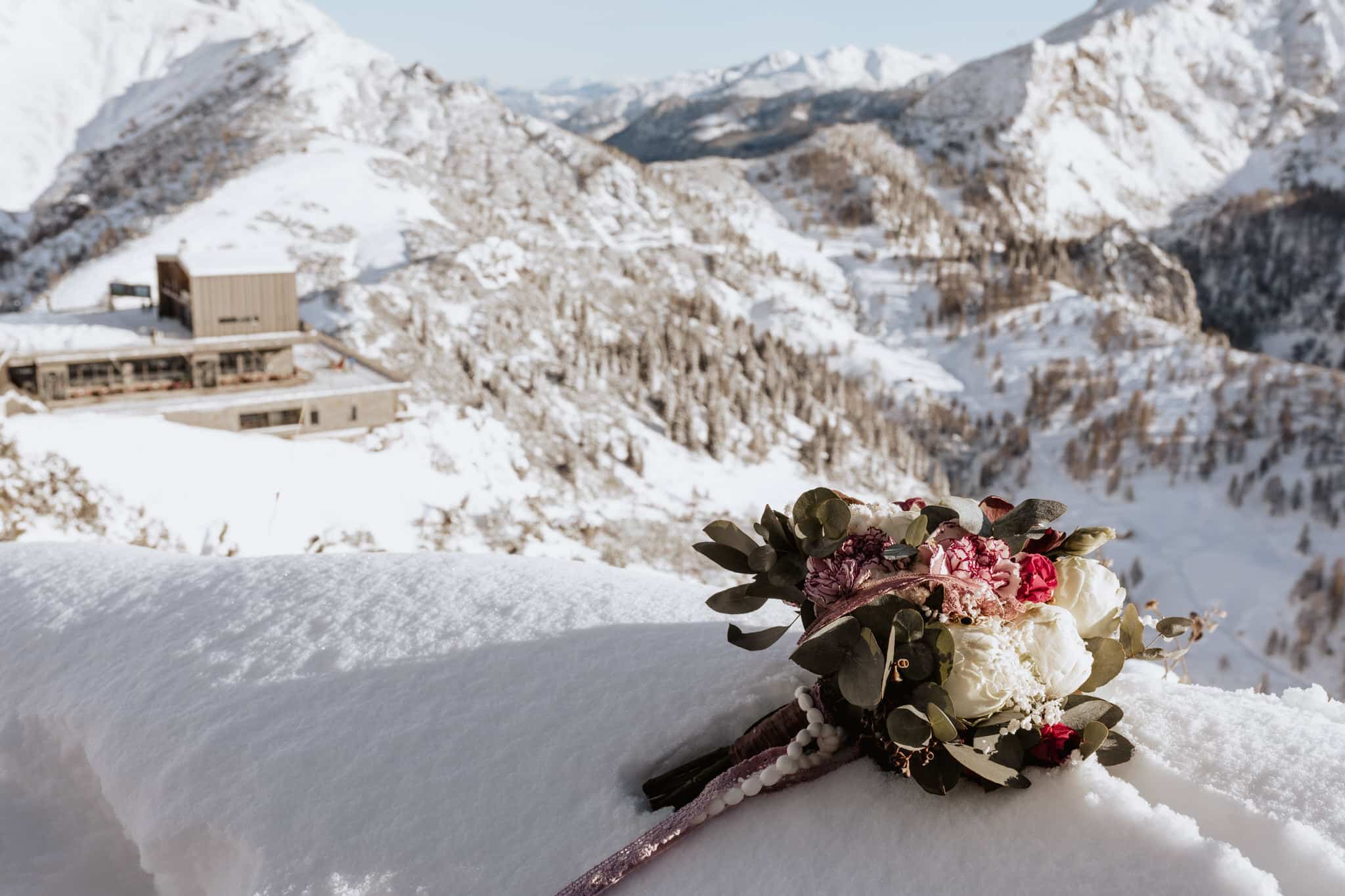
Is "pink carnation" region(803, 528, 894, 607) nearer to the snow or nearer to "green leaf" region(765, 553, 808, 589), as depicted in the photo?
"green leaf" region(765, 553, 808, 589)

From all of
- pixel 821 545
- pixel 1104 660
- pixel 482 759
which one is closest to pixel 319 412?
pixel 482 759

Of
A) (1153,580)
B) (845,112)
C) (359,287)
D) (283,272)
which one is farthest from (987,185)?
(845,112)

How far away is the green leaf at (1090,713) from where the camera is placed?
8.34 ft

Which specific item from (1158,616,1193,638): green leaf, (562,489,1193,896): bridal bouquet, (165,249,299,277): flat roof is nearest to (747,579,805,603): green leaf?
(562,489,1193,896): bridal bouquet

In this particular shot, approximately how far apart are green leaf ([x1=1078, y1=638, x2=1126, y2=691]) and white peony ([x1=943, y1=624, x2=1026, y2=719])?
357mm

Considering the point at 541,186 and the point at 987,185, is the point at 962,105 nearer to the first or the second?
the point at 987,185

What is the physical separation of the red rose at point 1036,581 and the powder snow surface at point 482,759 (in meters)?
0.46

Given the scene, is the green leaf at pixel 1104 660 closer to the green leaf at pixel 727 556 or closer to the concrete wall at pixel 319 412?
the green leaf at pixel 727 556

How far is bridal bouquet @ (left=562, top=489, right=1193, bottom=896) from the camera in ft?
8.12

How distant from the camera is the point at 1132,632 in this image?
9.34 ft

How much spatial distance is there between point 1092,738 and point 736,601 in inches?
41.1

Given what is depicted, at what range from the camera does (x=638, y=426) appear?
35.8 metres

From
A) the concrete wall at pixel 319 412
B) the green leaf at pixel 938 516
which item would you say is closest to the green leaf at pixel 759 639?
the green leaf at pixel 938 516

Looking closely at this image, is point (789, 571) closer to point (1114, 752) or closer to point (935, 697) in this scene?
point (935, 697)
